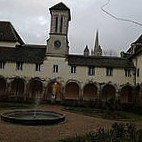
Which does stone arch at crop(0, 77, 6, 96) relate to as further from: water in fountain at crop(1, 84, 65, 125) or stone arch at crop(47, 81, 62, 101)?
water in fountain at crop(1, 84, 65, 125)

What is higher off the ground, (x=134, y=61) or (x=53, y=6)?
(x=53, y=6)

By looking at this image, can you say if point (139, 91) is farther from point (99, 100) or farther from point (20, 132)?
point (20, 132)

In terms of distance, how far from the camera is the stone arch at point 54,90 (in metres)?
40.9

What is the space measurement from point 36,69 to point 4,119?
21.2 m

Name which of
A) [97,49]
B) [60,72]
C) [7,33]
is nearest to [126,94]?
[60,72]

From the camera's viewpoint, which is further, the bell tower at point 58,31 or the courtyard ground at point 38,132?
the bell tower at point 58,31

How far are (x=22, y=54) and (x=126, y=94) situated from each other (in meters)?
17.6

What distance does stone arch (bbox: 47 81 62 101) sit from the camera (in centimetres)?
4091

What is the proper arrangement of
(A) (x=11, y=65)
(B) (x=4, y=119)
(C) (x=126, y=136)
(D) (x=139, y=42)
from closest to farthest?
1. (C) (x=126, y=136)
2. (B) (x=4, y=119)
3. (A) (x=11, y=65)
4. (D) (x=139, y=42)

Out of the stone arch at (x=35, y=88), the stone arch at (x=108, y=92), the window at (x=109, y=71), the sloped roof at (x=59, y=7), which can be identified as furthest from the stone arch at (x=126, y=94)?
the sloped roof at (x=59, y=7)

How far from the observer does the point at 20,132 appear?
15.6 m

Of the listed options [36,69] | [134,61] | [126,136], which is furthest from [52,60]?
[126,136]

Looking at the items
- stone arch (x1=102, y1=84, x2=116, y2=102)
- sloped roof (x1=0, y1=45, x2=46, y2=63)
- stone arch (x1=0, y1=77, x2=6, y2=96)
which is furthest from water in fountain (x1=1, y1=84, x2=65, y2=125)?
stone arch (x1=102, y1=84, x2=116, y2=102)

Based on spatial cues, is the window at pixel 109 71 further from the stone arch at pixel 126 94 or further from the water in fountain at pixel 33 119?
the water in fountain at pixel 33 119
